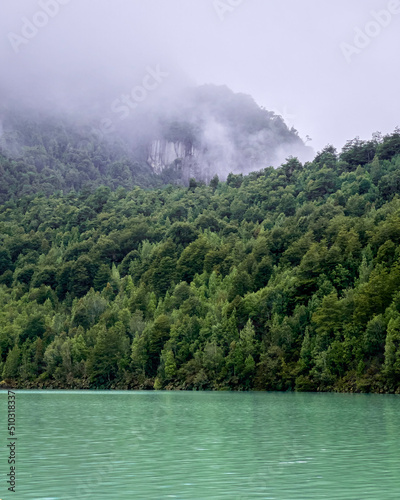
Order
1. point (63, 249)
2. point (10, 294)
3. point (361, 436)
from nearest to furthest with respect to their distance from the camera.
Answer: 1. point (361, 436)
2. point (10, 294)
3. point (63, 249)

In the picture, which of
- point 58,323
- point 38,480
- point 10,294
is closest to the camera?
point 38,480

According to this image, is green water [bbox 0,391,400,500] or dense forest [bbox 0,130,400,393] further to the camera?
dense forest [bbox 0,130,400,393]

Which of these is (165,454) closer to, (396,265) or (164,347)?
(396,265)

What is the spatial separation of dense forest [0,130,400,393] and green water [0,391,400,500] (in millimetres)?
46307

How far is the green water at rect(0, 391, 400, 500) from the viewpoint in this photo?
872 inches

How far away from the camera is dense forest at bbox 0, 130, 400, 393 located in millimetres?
96812

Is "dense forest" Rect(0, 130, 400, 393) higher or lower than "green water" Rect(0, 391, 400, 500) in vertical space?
higher

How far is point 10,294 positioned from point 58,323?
31367mm

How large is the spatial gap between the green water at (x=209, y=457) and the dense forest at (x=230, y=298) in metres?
46.3

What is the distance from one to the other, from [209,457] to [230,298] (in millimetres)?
94955

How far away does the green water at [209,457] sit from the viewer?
22156mm

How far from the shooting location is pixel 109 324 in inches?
5433

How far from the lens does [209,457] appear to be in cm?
2916

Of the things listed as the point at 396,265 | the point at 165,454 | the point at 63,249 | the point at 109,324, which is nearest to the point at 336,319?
the point at 396,265
